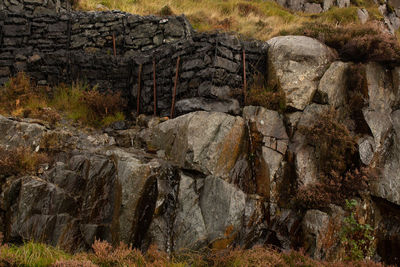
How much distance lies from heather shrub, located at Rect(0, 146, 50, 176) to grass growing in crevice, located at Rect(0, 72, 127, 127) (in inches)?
88.3

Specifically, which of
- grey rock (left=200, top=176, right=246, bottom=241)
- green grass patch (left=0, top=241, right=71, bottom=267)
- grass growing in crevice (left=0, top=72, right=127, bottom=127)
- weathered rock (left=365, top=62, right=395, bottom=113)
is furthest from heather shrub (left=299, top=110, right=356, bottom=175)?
green grass patch (left=0, top=241, right=71, bottom=267)

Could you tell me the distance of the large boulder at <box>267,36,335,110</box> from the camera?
8.63 metres

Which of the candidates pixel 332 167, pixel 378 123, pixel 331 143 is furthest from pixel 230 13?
pixel 332 167

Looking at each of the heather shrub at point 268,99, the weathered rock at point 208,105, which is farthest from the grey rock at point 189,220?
the heather shrub at point 268,99

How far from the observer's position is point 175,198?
6.92 m

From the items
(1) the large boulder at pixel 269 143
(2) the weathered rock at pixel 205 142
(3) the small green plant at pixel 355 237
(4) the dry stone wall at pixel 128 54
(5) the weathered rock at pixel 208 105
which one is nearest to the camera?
(3) the small green plant at pixel 355 237

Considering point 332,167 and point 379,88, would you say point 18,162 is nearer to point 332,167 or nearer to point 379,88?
point 332,167

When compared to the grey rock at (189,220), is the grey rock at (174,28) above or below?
above

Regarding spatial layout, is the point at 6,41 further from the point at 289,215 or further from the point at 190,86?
the point at 289,215

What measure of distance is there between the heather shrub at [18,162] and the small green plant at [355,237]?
6.78 metres

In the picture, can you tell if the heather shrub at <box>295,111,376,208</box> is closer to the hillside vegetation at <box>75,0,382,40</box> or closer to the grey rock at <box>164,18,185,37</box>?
the grey rock at <box>164,18,185,37</box>

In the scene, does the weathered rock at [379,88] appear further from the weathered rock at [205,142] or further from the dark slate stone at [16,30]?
the dark slate stone at [16,30]

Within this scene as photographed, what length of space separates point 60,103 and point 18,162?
3.85m

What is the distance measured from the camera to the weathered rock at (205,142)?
726cm
